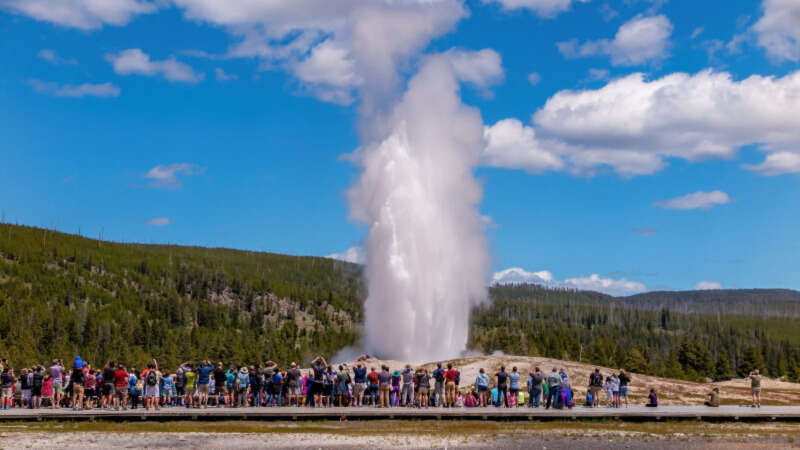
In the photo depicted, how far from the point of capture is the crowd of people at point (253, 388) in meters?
28.7

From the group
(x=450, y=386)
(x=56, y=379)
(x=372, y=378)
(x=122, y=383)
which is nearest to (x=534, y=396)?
(x=450, y=386)

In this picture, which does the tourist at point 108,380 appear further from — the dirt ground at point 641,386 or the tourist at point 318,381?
the dirt ground at point 641,386

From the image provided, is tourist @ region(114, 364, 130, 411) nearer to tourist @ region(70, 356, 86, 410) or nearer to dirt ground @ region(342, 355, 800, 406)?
tourist @ region(70, 356, 86, 410)

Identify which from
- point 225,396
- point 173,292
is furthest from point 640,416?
point 173,292

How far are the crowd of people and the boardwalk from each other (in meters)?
0.96

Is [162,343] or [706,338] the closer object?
[162,343]

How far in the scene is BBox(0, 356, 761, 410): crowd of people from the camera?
2869 cm

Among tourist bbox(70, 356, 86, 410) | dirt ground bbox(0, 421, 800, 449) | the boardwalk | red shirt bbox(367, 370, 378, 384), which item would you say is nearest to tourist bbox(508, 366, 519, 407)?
the boardwalk

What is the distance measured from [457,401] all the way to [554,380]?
3.90m

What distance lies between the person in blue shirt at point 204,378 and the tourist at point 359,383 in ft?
17.0

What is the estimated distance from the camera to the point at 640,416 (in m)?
27.9

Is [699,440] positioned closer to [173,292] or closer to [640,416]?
[640,416]

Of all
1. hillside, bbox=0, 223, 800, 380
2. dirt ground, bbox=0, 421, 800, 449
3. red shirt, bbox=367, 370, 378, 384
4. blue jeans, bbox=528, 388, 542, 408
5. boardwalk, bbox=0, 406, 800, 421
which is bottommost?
dirt ground, bbox=0, 421, 800, 449

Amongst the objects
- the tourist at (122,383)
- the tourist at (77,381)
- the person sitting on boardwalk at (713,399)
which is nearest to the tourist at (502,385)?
the person sitting on boardwalk at (713,399)
